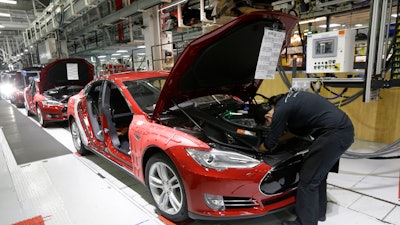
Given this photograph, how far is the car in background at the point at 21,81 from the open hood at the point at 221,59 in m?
9.23

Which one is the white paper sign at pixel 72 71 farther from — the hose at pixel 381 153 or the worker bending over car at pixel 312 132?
the hose at pixel 381 153

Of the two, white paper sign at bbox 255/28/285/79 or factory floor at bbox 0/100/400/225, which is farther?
A: factory floor at bbox 0/100/400/225

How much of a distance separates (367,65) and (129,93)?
246cm

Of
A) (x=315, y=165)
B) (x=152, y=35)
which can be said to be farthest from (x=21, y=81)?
(x=315, y=165)

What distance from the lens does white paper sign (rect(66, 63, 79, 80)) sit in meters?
6.62

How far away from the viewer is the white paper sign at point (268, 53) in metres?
2.06

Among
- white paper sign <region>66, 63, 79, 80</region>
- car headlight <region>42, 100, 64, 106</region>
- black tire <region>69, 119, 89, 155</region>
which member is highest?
white paper sign <region>66, 63, 79, 80</region>

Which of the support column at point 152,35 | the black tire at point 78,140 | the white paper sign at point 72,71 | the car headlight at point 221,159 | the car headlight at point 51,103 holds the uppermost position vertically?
the support column at point 152,35

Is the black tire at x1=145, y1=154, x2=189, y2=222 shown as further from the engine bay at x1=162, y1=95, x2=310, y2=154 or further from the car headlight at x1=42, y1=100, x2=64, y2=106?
the car headlight at x1=42, y1=100, x2=64, y2=106

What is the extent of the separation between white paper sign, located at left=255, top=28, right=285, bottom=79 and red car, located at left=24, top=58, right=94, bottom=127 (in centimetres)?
529

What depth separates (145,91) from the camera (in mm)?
2953

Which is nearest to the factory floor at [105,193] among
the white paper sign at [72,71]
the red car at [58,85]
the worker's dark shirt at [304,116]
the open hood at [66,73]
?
the worker's dark shirt at [304,116]

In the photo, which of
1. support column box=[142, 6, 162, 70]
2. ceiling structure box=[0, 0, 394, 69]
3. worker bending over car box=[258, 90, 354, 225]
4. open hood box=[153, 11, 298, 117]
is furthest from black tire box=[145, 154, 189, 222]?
support column box=[142, 6, 162, 70]

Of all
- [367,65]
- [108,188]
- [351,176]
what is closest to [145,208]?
[108,188]
